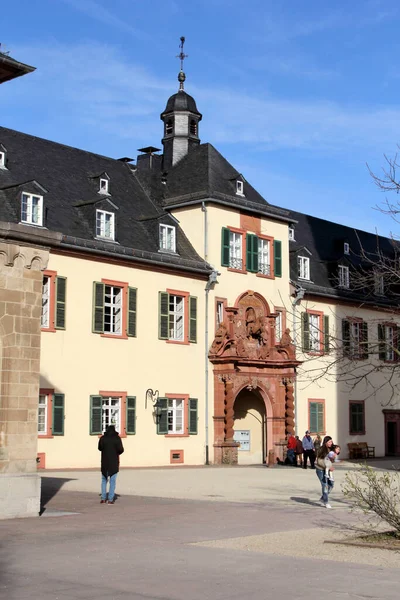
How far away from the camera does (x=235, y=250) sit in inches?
1481

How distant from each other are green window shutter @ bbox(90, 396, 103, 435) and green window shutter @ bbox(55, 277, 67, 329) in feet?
9.00

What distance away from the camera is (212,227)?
36500 millimetres

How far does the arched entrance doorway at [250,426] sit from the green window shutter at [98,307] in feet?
28.5

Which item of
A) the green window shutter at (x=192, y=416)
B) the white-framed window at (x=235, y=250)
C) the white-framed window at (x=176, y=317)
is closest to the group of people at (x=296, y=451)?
the green window shutter at (x=192, y=416)

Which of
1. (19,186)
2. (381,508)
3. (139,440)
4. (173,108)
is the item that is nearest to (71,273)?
(19,186)

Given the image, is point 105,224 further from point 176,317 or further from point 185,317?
point 185,317

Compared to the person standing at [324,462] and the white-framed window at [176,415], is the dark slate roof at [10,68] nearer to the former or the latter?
the person standing at [324,462]

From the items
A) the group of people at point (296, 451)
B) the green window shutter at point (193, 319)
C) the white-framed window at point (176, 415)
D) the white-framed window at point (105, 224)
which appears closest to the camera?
the white-framed window at point (105, 224)

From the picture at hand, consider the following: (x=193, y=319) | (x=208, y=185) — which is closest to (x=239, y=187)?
(x=208, y=185)

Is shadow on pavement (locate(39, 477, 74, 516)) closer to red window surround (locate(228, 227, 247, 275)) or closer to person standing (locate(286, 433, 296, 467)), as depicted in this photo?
person standing (locate(286, 433, 296, 467))

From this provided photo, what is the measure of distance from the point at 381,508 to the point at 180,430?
22.7 meters

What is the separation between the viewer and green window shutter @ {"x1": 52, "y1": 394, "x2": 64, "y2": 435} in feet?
97.9

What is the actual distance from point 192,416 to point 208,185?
8885mm

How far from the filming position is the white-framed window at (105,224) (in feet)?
108
